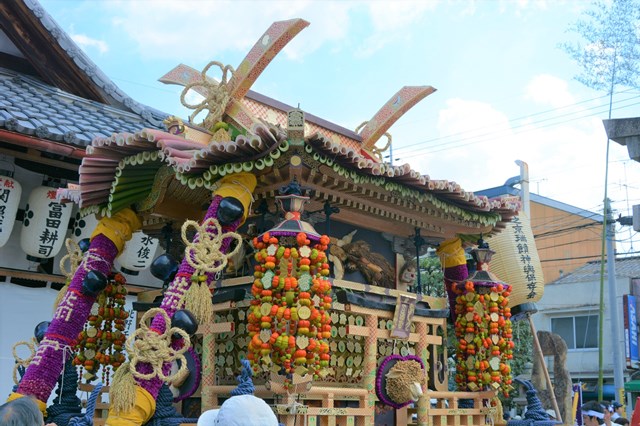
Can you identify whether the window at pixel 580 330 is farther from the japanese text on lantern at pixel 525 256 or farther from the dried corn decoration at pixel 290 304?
the dried corn decoration at pixel 290 304

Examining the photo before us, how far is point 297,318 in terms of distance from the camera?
640 centimetres

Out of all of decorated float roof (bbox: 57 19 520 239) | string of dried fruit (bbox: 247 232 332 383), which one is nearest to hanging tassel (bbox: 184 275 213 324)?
string of dried fruit (bbox: 247 232 332 383)

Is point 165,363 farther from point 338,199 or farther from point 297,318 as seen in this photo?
point 338,199

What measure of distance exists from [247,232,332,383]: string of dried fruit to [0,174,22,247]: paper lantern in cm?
431

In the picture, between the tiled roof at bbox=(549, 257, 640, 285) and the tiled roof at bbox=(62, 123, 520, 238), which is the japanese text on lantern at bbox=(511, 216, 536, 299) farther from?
the tiled roof at bbox=(549, 257, 640, 285)

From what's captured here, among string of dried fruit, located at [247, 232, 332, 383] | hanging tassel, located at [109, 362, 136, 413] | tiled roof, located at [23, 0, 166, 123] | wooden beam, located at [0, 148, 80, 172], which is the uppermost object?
Answer: tiled roof, located at [23, 0, 166, 123]

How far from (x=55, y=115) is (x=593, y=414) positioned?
7.96 metres

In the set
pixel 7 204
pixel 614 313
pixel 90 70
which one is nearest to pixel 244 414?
pixel 7 204

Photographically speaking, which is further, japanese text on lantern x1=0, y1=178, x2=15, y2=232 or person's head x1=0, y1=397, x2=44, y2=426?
japanese text on lantern x1=0, y1=178, x2=15, y2=232

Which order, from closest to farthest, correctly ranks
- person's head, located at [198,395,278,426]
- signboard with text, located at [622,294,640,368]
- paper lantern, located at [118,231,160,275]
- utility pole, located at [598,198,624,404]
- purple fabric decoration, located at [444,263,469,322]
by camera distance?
person's head, located at [198,395,278,426], purple fabric decoration, located at [444,263,469,322], paper lantern, located at [118,231,160,275], utility pole, located at [598,198,624,404], signboard with text, located at [622,294,640,368]

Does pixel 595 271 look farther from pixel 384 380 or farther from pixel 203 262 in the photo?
pixel 203 262

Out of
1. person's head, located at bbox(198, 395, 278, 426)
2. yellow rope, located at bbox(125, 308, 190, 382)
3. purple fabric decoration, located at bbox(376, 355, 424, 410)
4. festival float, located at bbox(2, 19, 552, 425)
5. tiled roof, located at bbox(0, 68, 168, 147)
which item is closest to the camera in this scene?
person's head, located at bbox(198, 395, 278, 426)

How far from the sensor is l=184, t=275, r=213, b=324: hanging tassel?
6.78 metres

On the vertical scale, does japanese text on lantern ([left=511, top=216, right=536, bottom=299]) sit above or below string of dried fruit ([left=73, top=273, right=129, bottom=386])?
above
